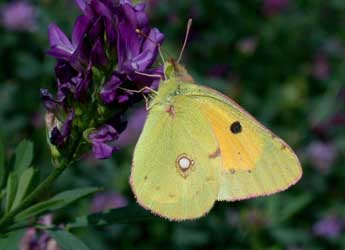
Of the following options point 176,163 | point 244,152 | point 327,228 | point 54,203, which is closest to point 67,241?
point 54,203

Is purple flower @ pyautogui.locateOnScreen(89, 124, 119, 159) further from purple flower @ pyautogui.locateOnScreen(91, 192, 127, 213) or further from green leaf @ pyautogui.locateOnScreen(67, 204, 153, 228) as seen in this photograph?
purple flower @ pyautogui.locateOnScreen(91, 192, 127, 213)

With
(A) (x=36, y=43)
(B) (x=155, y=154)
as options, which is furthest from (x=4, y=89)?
(B) (x=155, y=154)

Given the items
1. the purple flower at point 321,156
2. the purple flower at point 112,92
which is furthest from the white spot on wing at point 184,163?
the purple flower at point 321,156

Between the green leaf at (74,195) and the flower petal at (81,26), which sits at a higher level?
the flower petal at (81,26)

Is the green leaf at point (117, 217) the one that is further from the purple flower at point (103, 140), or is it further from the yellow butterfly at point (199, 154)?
the purple flower at point (103, 140)

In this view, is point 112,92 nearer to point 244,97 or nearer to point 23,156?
point 23,156

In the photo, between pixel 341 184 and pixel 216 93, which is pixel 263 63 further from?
pixel 216 93
